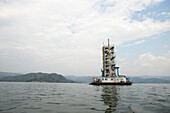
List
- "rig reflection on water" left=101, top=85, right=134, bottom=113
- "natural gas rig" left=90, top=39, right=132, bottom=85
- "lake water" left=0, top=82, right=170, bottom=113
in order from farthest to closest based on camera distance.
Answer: "natural gas rig" left=90, top=39, right=132, bottom=85, "lake water" left=0, top=82, right=170, bottom=113, "rig reflection on water" left=101, top=85, right=134, bottom=113

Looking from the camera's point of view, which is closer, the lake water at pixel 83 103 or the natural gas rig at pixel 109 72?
the lake water at pixel 83 103

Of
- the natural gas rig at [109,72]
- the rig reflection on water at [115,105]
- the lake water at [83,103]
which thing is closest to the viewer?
the rig reflection on water at [115,105]

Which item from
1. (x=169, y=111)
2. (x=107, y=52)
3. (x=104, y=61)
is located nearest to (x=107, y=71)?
(x=104, y=61)

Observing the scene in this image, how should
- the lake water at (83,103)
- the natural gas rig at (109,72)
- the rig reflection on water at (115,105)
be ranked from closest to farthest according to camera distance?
the rig reflection on water at (115,105), the lake water at (83,103), the natural gas rig at (109,72)

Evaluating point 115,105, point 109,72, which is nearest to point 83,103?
point 115,105

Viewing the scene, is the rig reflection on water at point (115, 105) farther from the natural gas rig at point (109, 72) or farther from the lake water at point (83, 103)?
the natural gas rig at point (109, 72)

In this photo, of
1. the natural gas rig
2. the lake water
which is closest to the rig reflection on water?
the lake water

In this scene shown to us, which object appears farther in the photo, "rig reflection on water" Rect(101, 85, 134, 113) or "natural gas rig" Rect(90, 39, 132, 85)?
"natural gas rig" Rect(90, 39, 132, 85)

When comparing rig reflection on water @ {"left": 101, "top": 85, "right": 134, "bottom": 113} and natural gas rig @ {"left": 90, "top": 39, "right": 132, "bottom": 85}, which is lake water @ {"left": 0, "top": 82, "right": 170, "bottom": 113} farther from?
natural gas rig @ {"left": 90, "top": 39, "right": 132, "bottom": 85}

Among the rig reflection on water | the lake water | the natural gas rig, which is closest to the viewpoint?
the rig reflection on water

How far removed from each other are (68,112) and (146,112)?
17.3 feet

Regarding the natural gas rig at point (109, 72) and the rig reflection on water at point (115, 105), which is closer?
the rig reflection on water at point (115, 105)

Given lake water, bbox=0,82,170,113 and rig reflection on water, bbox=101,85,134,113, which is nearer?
rig reflection on water, bbox=101,85,134,113

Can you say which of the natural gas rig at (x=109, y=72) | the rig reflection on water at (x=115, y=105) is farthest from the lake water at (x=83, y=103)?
the natural gas rig at (x=109, y=72)
